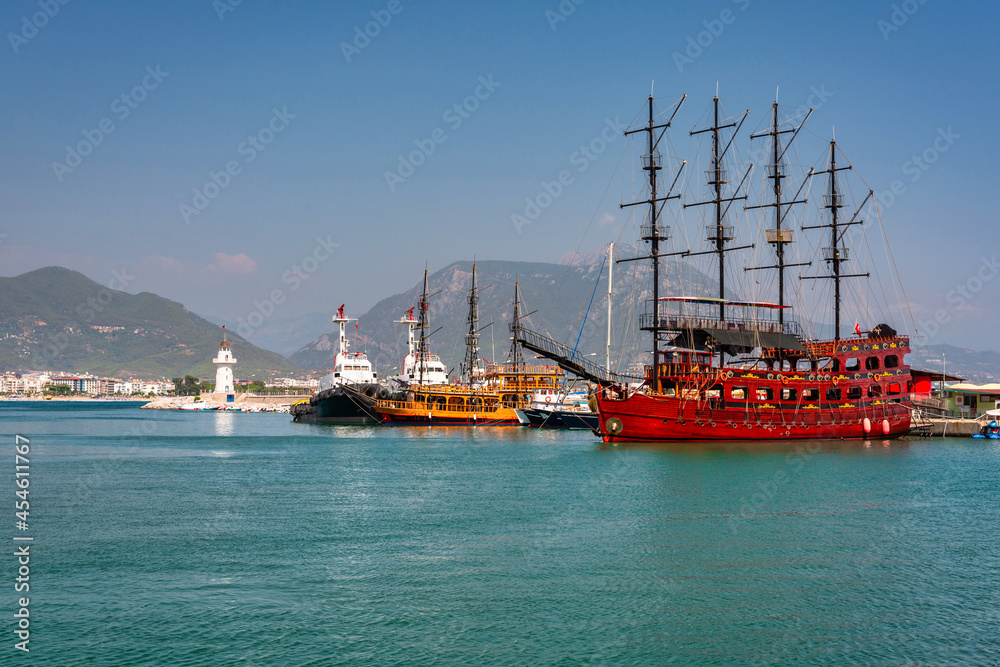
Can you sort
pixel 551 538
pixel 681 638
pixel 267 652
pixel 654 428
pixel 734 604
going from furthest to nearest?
pixel 654 428 → pixel 551 538 → pixel 734 604 → pixel 681 638 → pixel 267 652

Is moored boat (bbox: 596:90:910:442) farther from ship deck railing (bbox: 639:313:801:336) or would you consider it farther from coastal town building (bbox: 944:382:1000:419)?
coastal town building (bbox: 944:382:1000:419)

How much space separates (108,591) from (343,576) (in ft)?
17.5

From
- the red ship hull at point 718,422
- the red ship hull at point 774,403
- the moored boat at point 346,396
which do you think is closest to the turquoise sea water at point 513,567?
the red ship hull at point 718,422

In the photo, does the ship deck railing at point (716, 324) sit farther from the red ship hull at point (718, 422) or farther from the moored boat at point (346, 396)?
the moored boat at point (346, 396)

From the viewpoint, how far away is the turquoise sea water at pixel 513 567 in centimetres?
1531

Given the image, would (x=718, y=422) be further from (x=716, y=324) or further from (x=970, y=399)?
(x=970, y=399)

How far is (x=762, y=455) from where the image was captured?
157 ft

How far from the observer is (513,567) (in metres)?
20.7

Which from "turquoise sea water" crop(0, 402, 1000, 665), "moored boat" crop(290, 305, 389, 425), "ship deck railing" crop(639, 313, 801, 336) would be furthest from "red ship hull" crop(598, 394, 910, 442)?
"moored boat" crop(290, 305, 389, 425)

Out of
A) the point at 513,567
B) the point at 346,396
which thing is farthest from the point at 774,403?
the point at 346,396

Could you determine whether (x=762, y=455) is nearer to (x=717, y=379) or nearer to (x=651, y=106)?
(x=717, y=379)

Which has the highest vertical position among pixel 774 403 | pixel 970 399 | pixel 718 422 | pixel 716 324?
pixel 716 324

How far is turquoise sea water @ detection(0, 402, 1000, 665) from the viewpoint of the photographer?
15.3m

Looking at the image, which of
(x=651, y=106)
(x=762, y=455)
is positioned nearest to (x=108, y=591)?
(x=762, y=455)
